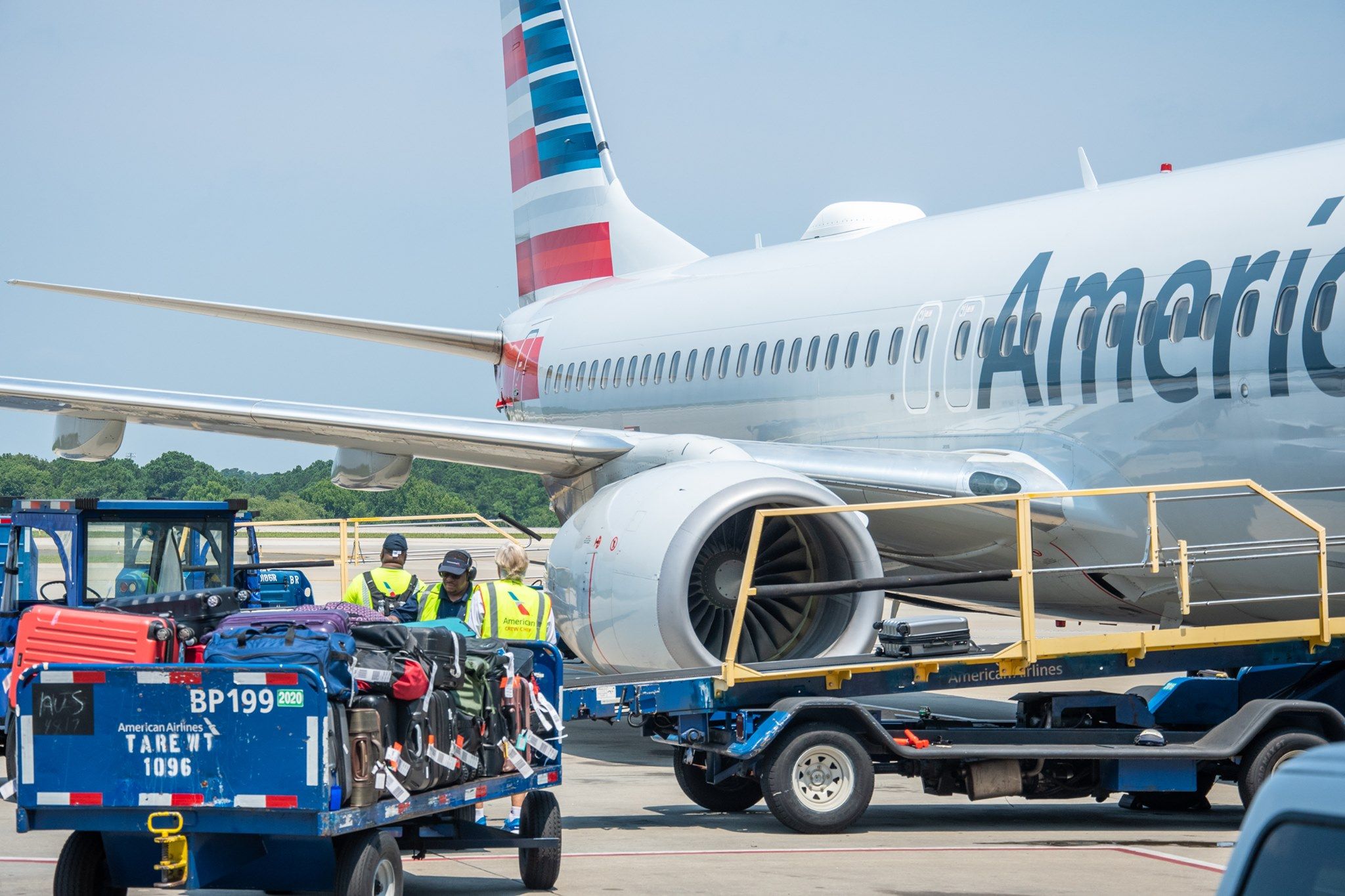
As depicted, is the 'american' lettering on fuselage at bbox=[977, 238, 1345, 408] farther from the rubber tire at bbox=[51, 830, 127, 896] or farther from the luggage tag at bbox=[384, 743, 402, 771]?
the rubber tire at bbox=[51, 830, 127, 896]

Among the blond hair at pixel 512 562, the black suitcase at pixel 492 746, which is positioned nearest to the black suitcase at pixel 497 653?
the black suitcase at pixel 492 746

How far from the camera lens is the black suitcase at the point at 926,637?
8.66 meters

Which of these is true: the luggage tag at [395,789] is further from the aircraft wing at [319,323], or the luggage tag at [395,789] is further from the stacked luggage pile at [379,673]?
the aircraft wing at [319,323]

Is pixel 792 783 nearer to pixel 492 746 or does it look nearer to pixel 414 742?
pixel 492 746

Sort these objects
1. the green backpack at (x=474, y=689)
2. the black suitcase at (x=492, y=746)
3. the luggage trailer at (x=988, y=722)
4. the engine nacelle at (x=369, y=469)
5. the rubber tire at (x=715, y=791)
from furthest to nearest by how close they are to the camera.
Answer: the engine nacelle at (x=369, y=469) < the rubber tire at (x=715, y=791) < the luggage trailer at (x=988, y=722) < the black suitcase at (x=492, y=746) < the green backpack at (x=474, y=689)

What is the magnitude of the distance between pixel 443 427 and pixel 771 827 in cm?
482

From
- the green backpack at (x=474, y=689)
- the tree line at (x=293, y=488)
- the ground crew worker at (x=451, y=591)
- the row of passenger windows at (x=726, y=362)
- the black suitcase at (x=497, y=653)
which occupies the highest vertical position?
the tree line at (x=293, y=488)

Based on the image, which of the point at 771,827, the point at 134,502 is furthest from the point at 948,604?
the point at 134,502

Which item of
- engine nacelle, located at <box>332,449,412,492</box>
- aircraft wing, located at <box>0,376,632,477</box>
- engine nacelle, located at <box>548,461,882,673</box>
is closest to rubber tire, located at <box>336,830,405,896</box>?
engine nacelle, located at <box>548,461,882,673</box>

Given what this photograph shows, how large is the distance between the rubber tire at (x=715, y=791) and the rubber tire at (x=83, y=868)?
371cm

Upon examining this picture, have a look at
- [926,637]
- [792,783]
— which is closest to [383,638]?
[792,783]

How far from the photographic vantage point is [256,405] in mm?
12219

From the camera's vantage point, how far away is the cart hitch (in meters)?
5.36

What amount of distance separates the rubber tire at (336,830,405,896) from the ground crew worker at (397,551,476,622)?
287 cm
